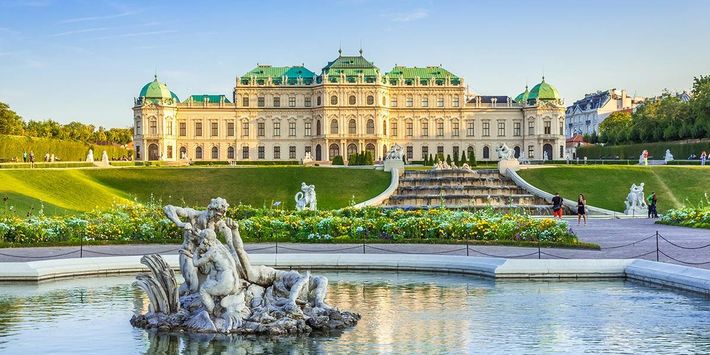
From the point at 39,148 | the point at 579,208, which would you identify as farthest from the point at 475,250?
the point at 39,148

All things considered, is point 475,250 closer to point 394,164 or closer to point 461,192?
point 461,192

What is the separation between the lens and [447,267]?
2059cm

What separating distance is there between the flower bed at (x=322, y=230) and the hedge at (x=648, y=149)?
53.0m

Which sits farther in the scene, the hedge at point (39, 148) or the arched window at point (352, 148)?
the arched window at point (352, 148)

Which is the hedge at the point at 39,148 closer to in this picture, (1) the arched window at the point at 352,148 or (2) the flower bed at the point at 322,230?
(1) the arched window at the point at 352,148

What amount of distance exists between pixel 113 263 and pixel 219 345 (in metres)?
8.54

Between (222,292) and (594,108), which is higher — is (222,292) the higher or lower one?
the lower one

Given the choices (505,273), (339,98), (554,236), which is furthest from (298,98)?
(505,273)

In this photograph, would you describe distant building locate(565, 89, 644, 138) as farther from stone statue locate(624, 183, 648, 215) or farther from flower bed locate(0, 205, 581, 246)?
flower bed locate(0, 205, 581, 246)

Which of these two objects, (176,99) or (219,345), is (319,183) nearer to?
(219,345)

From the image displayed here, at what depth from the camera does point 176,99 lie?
370 feet

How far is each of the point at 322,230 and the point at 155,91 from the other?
84571 mm

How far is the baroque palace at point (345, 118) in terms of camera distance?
110 meters

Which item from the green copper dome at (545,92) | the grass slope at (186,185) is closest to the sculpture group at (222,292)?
the grass slope at (186,185)
